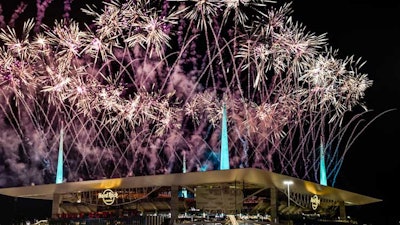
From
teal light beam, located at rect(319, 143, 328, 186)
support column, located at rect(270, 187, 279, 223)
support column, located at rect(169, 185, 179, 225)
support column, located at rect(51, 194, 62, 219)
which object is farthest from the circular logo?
teal light beam, located at rect(319, 143, 328, 186)

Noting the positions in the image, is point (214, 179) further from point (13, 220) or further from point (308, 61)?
point (13, 220)

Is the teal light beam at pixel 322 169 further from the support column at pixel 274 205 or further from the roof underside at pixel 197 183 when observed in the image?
the support column at pixel 274 205

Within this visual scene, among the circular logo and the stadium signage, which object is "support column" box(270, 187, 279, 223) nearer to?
the stadium signage

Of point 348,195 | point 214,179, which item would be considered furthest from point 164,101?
point 348,195

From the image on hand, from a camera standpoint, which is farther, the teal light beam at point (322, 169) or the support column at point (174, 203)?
the teal light beam at point (322, 169)

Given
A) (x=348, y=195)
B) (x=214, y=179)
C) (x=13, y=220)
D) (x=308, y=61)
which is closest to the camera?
Answer: (x=214, y=179)

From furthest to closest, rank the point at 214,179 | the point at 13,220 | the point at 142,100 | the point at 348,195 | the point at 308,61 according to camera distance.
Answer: the point at 13,220, the point at 348,195, the point at 142,100, the point at 308,61, the point at 214,179

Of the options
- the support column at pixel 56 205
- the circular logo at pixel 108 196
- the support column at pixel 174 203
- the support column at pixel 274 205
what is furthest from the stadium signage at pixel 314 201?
the support column at pixel 56 205

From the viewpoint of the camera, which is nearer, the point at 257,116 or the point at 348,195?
the point at 257,116
